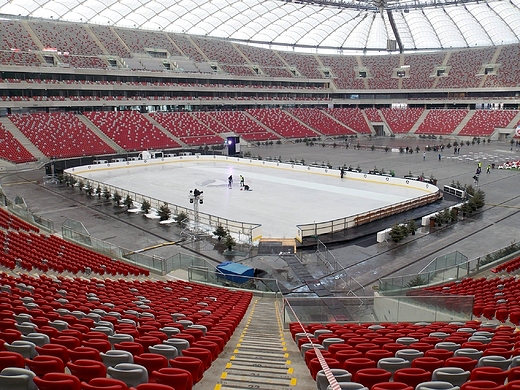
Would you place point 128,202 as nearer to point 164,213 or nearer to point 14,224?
point 164,213

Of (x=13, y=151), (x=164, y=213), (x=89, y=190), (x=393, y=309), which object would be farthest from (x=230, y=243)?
(x=13, y=151)

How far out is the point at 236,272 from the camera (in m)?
17.9

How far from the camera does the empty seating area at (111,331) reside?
421 centimetres

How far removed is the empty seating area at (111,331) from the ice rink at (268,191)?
12904 mm

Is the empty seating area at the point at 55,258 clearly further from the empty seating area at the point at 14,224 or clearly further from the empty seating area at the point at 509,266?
the empty seating area at the point at 509,266

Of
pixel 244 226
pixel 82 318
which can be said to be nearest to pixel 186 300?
pixel 82 318

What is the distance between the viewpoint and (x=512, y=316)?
33.3 feet

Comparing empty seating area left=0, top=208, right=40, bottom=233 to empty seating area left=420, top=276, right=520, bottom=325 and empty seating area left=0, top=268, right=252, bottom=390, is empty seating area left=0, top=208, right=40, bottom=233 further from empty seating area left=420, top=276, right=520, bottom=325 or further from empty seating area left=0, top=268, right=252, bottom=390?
empty seating area left=420, top=276, right=520, bottom=325

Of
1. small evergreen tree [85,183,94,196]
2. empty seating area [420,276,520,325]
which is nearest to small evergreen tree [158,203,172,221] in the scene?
small evergreen tree [85,183,94,196]

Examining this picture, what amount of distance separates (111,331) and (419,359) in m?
4.61

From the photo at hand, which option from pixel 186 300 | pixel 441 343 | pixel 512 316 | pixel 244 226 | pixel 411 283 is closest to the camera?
pixel 441 343

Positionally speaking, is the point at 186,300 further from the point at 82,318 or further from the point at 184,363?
the point at 184,363

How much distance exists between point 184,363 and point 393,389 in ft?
7.31

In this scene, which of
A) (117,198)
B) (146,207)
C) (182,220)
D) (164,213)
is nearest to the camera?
(182,220)
